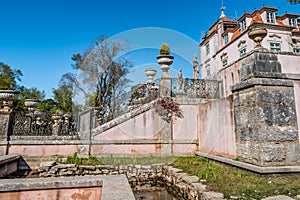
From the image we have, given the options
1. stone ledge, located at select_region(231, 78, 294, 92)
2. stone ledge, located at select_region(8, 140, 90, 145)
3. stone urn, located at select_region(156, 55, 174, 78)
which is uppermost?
stone urn, located at select_region(156, 55, 174, 78)

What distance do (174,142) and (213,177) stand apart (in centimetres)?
308

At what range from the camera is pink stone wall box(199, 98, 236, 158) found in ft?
17.4

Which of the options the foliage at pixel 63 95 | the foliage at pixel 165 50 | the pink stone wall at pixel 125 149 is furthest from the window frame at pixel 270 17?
the foliage at pixel 63 95

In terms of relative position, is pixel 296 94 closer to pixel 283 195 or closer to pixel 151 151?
pixel 283 195

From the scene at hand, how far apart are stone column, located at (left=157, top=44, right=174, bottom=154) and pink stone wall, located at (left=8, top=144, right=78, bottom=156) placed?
10.4 ft

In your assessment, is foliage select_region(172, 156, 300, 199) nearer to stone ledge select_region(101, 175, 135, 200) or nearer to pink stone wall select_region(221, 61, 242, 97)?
stone ledge select_region(101, 175, 135, 200)

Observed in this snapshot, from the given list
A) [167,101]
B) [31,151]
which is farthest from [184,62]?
[31,151]

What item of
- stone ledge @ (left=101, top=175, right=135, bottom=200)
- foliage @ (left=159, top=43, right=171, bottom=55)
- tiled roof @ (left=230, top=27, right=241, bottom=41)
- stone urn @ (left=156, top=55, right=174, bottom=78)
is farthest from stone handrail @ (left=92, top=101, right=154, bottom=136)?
tiled roof @ (left=230, top=27, right=241, bottom=41)

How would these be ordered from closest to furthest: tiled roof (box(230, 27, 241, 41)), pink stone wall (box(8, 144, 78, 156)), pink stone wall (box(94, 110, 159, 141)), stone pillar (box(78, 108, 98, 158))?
pink stone wall (box(8, 144, 78, 156)) → stone pillar (box(78, 108, 98, 158)) → pink stone wall (box(94, 110, 159, 141)) → tiled roof (box(230, 27, 241, 41))

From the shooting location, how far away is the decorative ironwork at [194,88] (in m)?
8.00

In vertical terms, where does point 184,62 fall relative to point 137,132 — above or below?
above

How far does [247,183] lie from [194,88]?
501 centimetres

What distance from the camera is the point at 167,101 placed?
7.37m

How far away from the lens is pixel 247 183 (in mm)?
3637
